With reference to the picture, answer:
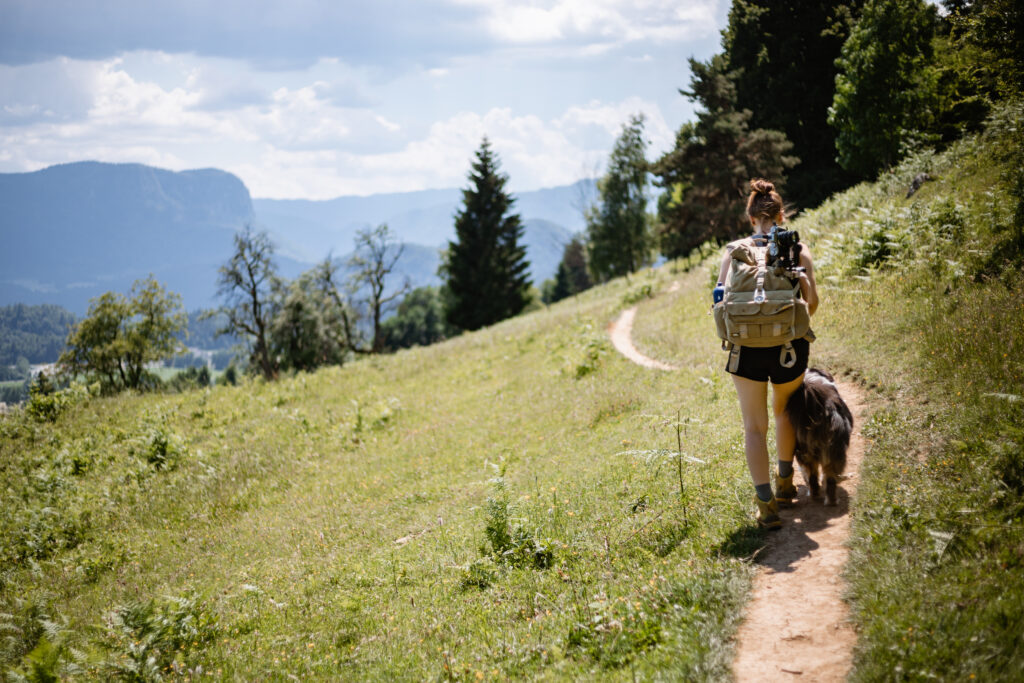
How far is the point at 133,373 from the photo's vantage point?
44188 mm

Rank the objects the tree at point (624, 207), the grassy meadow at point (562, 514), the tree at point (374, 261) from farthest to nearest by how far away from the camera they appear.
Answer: the tree at point (624, 207) < the tree at point (374, 261) < the grassy meadow at point (562, 514)

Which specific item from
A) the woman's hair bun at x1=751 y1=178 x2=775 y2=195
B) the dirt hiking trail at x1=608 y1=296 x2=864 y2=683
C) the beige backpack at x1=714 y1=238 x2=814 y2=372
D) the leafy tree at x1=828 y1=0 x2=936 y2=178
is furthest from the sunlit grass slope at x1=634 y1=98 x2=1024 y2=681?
the leafy tree at x1=828 y1=0 x2=936 y2=178

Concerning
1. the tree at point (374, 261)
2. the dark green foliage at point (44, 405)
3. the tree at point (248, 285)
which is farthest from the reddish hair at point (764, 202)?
the tree at point (374, 261)

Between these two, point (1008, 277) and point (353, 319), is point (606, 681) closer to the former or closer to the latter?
point (1008, 277)

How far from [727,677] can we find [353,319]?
195 feet

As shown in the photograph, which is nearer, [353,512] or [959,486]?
[959,486]

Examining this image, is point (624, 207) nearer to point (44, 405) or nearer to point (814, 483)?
point (44, 405)

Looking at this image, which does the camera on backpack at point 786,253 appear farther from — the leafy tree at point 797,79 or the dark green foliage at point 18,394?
the leafy tree at point 797,79

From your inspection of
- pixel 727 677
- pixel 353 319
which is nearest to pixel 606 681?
pixel 727 677

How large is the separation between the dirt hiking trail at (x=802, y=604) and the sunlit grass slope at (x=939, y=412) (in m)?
0.13

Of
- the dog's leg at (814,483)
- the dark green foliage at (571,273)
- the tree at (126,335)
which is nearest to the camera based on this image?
the dog's leg at (814,483)

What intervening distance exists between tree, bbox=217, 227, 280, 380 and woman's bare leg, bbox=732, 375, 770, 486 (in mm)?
41027

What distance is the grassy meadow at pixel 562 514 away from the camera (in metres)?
4.44

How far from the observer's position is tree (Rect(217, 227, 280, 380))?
43.6 metres
